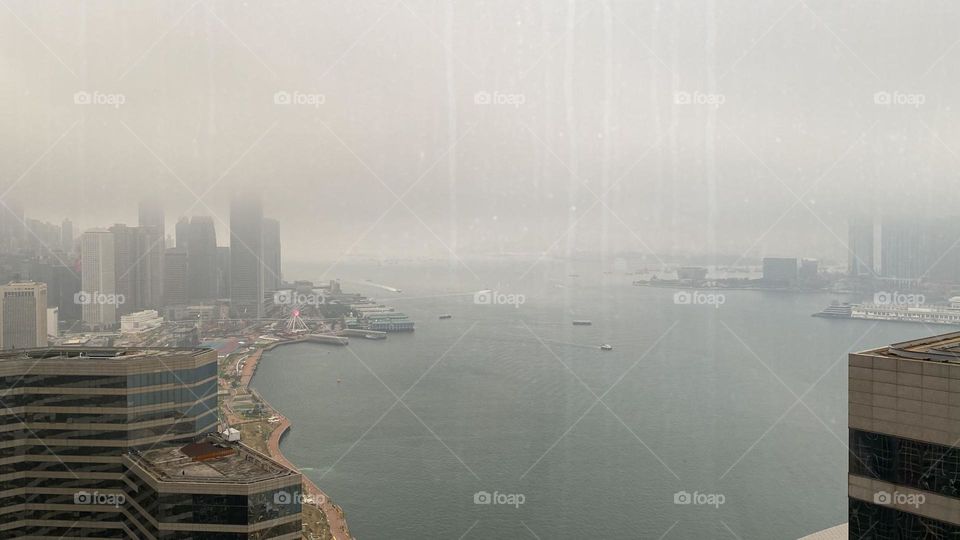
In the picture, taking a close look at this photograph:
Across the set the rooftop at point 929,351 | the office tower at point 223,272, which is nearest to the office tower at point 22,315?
the office tower at point 223,272

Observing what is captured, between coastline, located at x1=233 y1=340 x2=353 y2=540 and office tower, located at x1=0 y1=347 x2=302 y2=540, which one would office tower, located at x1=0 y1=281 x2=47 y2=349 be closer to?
coastline, located at x1=233 y1=340 x2=353 y2=540

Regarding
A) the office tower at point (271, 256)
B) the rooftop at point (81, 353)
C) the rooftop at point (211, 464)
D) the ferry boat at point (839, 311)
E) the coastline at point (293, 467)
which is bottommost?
the coastline at point (293, 467)

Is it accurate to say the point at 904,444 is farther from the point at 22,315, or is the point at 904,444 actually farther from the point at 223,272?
the point at 223,272

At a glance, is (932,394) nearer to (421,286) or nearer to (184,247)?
(184,247)

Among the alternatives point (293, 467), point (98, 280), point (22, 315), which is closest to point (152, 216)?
point (98, 280)

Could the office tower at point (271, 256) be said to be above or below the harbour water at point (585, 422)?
above

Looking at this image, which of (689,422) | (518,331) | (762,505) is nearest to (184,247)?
(518,331)

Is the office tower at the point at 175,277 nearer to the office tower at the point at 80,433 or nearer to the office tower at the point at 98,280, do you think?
the office tower at the point at 98,280
